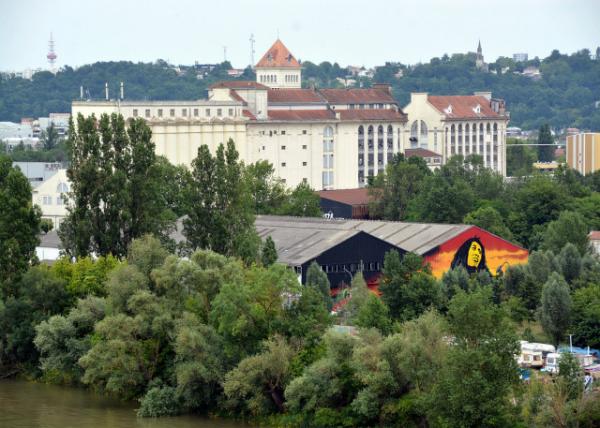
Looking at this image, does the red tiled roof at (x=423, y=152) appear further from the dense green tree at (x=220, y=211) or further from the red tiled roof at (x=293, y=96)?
the dense green tree at (x=220, y=211)

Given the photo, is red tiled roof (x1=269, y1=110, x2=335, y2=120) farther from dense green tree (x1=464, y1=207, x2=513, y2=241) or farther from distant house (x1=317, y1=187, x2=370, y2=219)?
dense green tree (x1=464, y1=207, x2=513, y2=241)

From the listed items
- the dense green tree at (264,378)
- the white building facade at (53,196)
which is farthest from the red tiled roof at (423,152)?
the dense green tree at (264,378)

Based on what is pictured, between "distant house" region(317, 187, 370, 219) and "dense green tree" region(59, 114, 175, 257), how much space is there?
111 feet

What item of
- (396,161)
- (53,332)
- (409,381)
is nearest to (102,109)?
(396,161)

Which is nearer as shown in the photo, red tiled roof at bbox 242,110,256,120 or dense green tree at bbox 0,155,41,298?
dense green tree at bbox 0,155,41,298

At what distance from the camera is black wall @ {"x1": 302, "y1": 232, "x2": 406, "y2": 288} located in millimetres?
52906

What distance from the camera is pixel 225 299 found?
123 feet

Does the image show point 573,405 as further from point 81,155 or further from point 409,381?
point 81,155

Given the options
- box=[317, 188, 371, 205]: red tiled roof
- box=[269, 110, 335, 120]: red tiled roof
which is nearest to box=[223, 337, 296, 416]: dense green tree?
box=[317, 188, 371, 205]: red tiled roof

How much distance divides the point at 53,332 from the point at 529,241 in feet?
96.6

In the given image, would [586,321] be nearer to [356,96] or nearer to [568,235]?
[568,235]

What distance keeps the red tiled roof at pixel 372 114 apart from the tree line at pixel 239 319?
140ft

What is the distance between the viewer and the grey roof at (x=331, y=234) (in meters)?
53.8

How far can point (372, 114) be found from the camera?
100000 mm
